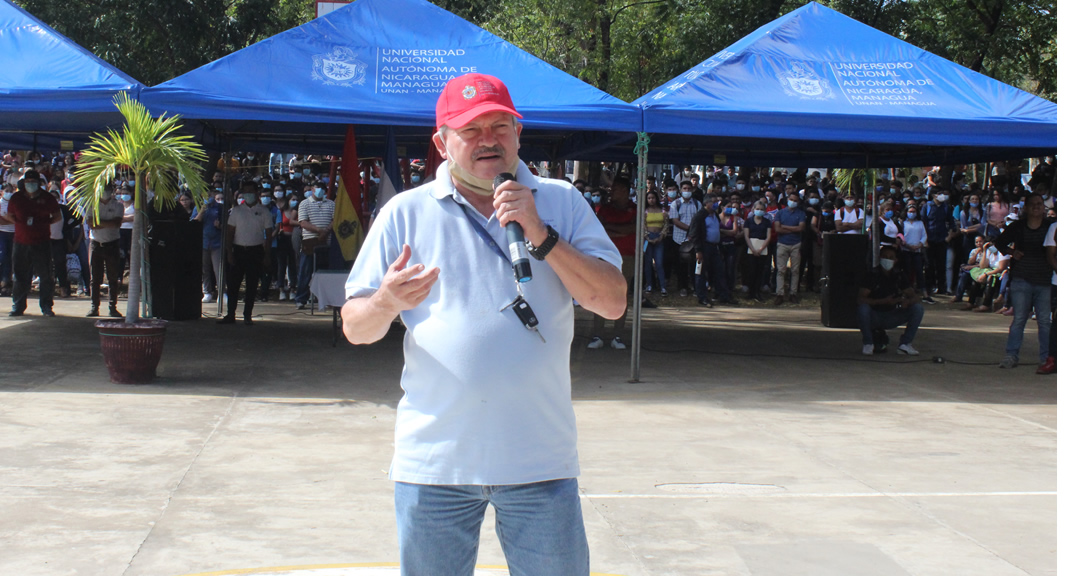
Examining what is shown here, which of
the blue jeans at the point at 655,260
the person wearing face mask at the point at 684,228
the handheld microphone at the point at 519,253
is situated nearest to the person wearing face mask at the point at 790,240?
the person wearing face mask at the point at 684,228

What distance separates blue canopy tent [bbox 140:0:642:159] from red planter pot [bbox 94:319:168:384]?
1.95 metres

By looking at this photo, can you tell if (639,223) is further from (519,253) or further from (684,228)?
(684,228)

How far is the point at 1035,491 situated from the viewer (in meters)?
6.37

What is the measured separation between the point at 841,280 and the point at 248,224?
8323mm

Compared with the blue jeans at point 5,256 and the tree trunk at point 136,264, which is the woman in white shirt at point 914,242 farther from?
the blue jeans at point 5,256

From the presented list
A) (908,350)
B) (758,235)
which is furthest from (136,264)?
(758,235)

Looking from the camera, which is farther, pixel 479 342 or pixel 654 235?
pixel 654 235

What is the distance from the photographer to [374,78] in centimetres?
1012

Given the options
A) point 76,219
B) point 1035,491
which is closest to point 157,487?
point 1035,491

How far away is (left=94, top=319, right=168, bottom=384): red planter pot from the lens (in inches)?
362

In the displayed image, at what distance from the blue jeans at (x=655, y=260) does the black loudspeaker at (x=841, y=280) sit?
3647 mm

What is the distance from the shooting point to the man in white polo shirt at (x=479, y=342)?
104 inches

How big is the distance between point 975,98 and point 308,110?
6.48 meters

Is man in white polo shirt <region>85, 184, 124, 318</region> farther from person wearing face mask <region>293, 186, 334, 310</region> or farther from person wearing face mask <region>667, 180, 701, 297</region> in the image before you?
person wearing face mask <region>667, 180, 701, 297</region>
